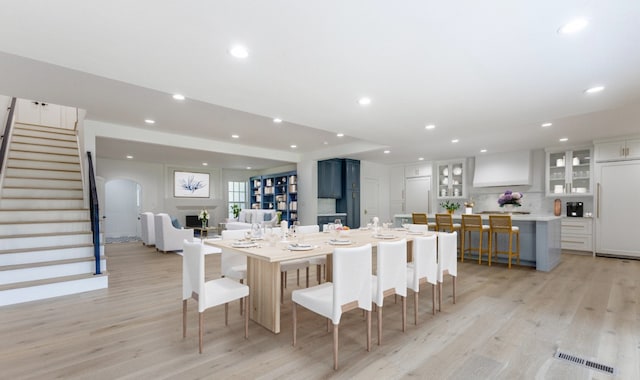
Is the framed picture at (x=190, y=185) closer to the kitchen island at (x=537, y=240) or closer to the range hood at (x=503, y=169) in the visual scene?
the kitchen island at (x=537, y=240)

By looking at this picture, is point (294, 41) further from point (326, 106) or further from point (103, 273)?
point (103, 273)

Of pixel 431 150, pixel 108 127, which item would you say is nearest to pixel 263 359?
pixel 108 127

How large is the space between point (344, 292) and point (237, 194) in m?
10.8

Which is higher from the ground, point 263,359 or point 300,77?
point 300,77

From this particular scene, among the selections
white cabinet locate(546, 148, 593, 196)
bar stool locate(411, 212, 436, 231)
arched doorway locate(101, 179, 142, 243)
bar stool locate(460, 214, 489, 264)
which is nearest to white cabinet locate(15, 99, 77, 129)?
arched doorway locate(101, 179, 142, 243)

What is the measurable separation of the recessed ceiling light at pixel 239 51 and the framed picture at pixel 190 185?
30.4ft

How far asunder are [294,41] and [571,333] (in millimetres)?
3510

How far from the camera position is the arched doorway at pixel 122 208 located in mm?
9859

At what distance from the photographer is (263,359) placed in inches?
90.2

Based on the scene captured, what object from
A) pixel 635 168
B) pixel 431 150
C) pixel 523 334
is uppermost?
pixel 431 150

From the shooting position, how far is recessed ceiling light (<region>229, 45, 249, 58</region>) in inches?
93.5

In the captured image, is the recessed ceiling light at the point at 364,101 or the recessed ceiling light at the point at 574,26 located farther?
the recessed ceiling light at the point at 364,101

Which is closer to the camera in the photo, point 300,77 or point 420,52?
point 420,52

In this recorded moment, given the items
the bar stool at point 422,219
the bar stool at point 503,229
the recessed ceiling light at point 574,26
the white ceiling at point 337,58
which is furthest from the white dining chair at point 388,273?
the bar stool at point 422,219
